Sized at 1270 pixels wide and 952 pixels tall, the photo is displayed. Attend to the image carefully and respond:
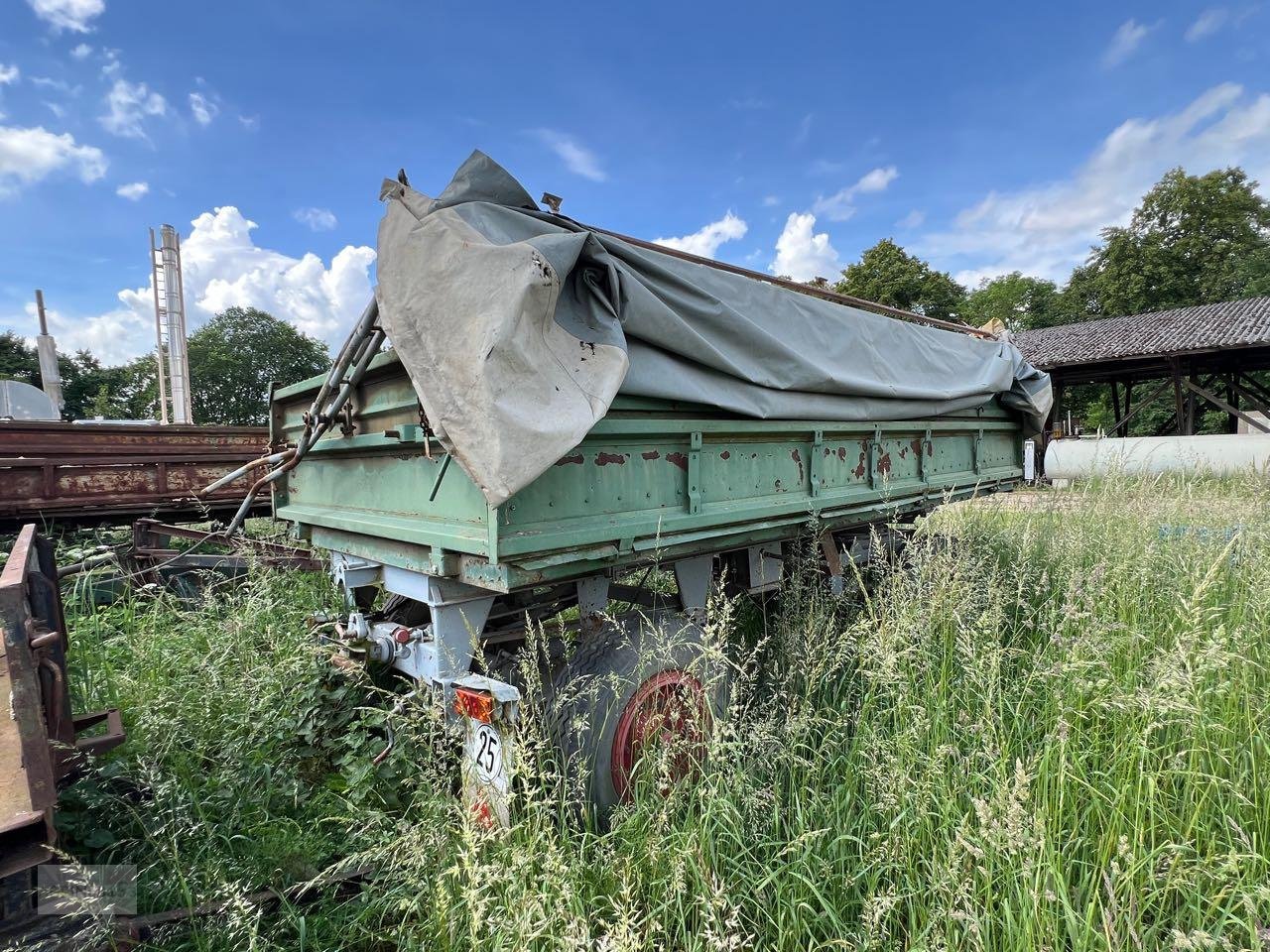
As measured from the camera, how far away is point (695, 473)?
8.62 feet

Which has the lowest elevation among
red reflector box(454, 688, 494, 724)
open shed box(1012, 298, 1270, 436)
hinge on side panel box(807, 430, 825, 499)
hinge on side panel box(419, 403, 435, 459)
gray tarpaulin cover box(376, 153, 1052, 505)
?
red reflector box(454, 688, 494, 724)

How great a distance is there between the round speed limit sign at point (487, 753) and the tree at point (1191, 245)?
41.5 m

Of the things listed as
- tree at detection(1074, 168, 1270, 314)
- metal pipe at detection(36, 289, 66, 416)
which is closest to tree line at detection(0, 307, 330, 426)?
metal pipe at detection(36, 289, 66, 416)

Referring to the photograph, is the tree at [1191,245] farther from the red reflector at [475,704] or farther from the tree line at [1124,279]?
the red reflector at [475,704]

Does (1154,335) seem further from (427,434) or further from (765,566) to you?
(427,434)

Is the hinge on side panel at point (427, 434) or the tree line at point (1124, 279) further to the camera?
the tree line at point (1124, 279)

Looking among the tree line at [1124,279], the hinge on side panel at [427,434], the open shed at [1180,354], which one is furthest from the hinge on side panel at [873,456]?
the tree line at [1124,279]

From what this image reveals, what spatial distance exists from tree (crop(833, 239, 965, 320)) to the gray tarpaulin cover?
101ft

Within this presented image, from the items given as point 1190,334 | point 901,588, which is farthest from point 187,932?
point 1190,334

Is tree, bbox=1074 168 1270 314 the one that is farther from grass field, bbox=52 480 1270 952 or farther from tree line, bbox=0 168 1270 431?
grass field, bbox=52 480 1270 952

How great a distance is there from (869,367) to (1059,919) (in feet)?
9.06

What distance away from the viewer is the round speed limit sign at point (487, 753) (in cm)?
194

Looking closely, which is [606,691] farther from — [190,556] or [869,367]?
[190,556]

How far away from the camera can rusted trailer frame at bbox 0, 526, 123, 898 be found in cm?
141
